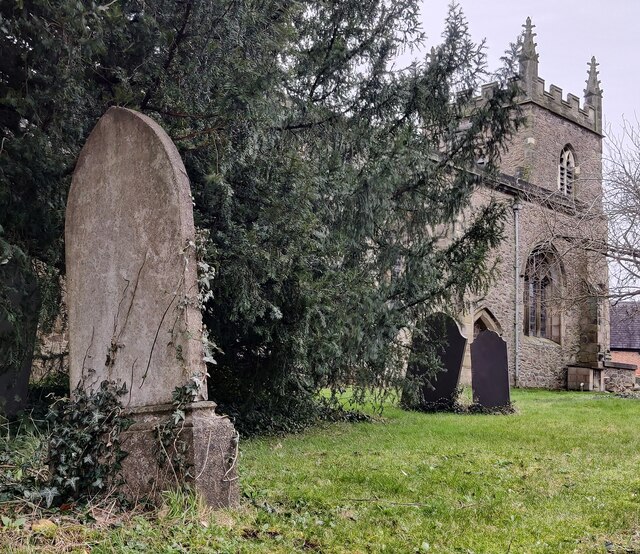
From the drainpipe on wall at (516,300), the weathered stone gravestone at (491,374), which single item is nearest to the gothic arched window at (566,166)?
the drainpipe on wall at (516,300)

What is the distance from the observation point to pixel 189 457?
3494mm

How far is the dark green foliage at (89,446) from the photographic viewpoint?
364 centimetres

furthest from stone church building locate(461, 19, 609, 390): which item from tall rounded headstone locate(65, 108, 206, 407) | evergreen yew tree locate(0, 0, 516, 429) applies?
tall rounded headstone locate(65, 108, 206, 407)

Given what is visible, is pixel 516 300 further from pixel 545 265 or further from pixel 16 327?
pixel 16 327

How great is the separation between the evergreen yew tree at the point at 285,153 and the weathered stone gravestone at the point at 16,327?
11.2 inches

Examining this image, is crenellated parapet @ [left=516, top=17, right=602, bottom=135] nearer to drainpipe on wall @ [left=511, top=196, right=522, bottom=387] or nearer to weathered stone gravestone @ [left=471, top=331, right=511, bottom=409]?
drainpipe on wall @ [left=511, top=196, right=522, bottom=387]

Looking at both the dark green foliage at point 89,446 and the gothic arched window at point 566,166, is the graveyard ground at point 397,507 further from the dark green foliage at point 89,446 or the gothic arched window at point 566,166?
the gothic arched window at point 566,166

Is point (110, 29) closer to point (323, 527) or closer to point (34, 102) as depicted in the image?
point (34, 102)

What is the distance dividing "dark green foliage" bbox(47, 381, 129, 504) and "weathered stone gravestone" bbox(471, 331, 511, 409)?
27.4 feet

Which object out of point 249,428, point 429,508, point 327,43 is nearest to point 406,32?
point 327,43

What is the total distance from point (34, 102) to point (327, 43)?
3396 mm

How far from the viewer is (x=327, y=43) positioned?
724 centimetres

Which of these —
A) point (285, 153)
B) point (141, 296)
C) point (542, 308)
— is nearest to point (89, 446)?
point (141, 296)

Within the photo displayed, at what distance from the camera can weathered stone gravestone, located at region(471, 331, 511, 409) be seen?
11.2m
